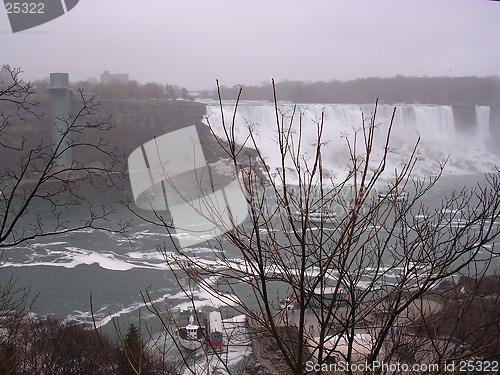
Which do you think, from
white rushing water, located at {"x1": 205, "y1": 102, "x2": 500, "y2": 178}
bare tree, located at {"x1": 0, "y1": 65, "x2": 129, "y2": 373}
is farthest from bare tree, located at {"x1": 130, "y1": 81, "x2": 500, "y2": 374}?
white rushing water, located at {"x1": 205, "y1": 102, "x2": 500, "y2": 178}

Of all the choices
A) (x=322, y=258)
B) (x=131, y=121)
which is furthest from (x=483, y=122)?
(x=322, y=258)

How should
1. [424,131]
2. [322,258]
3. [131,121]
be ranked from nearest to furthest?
1. [322,258]
2. [131,121]
3. [424,131]

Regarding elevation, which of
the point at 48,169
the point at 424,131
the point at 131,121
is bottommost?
the point at 424,131

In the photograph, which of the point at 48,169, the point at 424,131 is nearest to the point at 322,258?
the point at 48,169

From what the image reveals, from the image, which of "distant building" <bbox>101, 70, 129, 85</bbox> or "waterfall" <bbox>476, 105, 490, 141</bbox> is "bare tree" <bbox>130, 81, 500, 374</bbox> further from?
"waterfall" <bbox>476, 105, 490, 141</bbox>

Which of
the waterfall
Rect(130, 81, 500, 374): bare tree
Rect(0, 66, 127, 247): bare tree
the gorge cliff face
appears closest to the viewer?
Rect(130, 81, 500, 374): bare tree

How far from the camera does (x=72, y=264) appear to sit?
5.20 m

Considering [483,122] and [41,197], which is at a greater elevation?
[41,197]

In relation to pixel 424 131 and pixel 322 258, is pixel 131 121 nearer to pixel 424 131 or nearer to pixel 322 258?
pixel 424 131

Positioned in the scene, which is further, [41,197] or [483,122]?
[483,122]

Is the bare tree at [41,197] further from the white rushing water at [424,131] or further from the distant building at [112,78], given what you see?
the white rushing water at [424,131]

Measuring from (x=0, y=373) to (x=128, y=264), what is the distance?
3823 mm

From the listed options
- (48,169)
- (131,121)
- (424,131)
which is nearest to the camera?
(48,169)

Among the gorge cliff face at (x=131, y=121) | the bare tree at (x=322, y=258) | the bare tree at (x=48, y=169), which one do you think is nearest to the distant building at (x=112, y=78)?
the gorge cliff face at (x=131, y=121)
